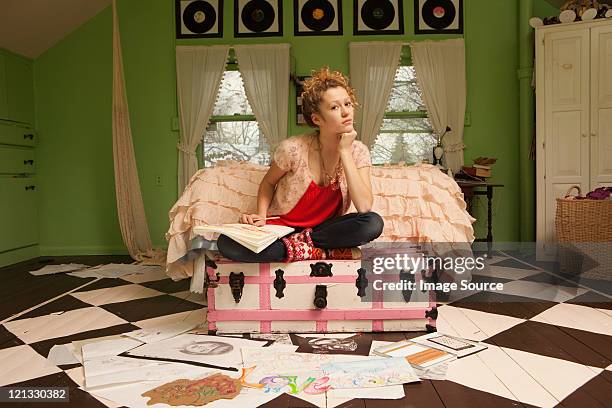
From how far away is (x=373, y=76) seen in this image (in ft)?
16.3

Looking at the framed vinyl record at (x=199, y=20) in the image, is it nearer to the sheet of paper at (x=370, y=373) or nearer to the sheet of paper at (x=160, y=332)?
the sheet of paper at (x=160, y=332)

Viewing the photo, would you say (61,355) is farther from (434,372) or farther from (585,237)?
(585,237)

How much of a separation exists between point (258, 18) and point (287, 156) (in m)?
3.27

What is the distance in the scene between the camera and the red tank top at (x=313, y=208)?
224 cm

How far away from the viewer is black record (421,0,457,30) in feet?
16.3

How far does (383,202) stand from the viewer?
2.79 m

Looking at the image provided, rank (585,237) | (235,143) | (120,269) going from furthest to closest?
(235,143), (120,269), (585,237)

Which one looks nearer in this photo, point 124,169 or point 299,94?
point 124,169

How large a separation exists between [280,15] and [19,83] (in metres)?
2.62

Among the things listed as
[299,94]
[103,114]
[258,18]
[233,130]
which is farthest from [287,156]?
[103,114]

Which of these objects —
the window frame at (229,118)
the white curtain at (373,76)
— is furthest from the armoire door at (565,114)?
the window frame at (229,118)

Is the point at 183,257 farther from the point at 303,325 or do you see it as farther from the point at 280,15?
the point at 280,15

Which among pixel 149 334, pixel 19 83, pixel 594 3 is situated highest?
pixel 594 3

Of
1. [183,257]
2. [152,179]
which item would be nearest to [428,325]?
[183,257]
